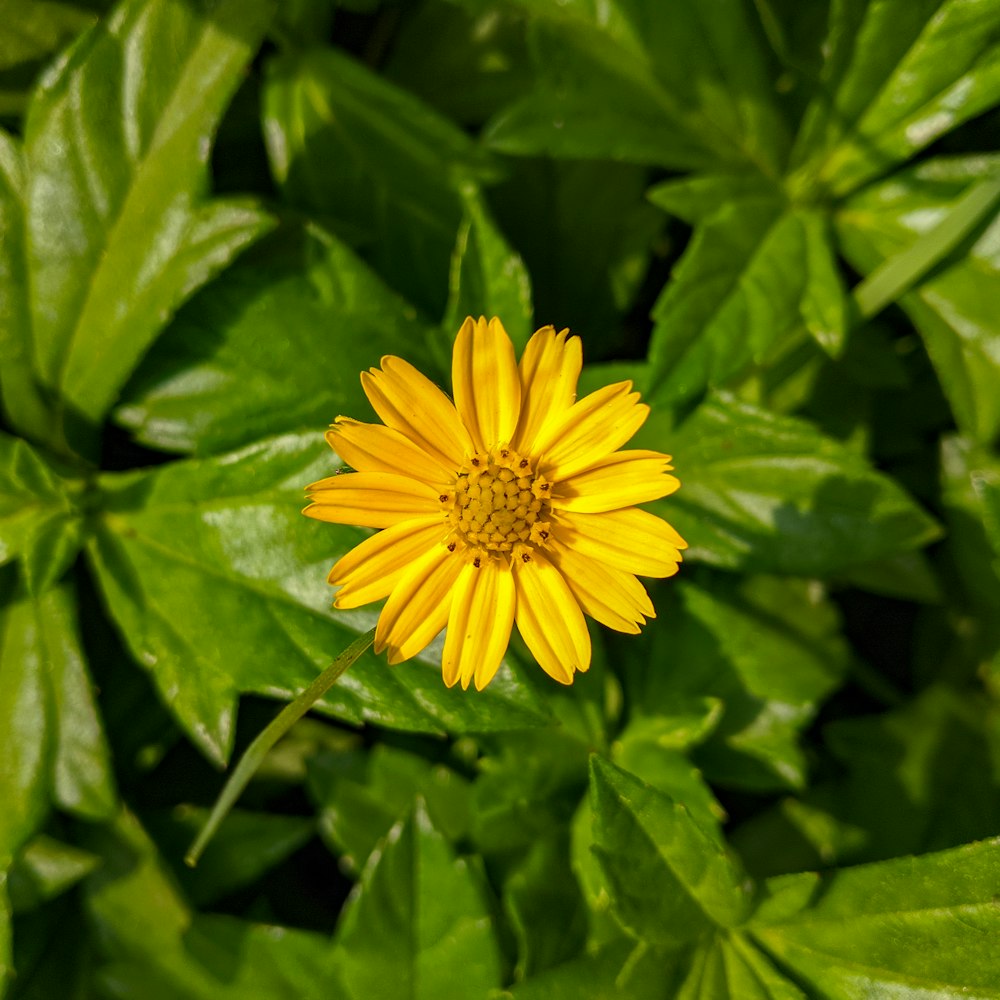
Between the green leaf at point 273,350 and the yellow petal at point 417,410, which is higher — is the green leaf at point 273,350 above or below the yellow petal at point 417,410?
below

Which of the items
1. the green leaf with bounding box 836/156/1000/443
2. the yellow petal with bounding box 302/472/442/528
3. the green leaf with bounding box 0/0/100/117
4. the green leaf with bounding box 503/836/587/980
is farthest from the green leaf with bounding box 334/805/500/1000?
the green leaf with bounding box 0/0/100/117

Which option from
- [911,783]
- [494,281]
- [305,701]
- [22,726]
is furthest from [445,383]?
[911,783]

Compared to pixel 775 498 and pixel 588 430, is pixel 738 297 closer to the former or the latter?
pixel 775 498

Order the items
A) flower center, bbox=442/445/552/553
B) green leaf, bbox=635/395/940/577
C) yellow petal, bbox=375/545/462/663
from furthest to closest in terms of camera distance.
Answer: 1. green leaf, bbox=635/395/940/577
2. flower center, bbox=442/445/552/553
3. yellow petal, bbox=375/545/462/663

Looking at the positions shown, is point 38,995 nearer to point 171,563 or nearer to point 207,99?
point 171,563

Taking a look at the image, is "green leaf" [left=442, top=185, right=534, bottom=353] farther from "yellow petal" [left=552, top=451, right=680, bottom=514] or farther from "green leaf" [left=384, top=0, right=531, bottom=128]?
"green leaf" [left=384, top=0, right=531, bottom=128]

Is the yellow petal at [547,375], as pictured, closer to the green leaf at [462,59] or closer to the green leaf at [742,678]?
the green leaf at [742,678]

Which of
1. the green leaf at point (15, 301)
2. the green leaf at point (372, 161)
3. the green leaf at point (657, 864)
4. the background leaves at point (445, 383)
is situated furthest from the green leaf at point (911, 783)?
the green leaf at point (15, 301)
